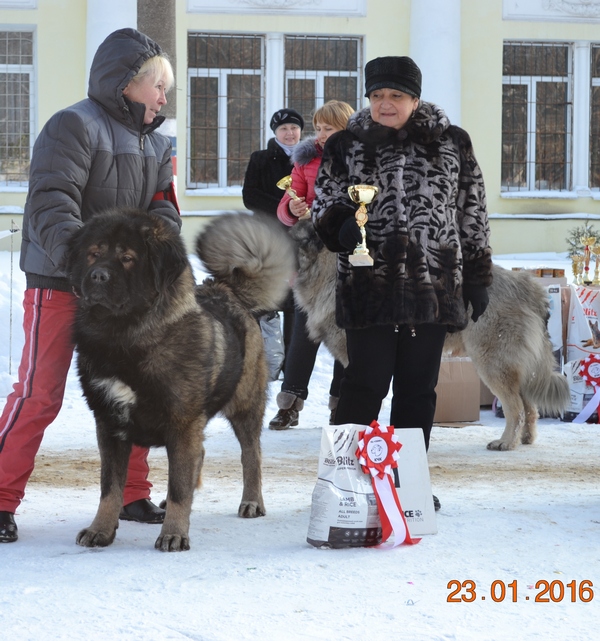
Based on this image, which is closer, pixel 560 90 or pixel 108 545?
pixel 108 545

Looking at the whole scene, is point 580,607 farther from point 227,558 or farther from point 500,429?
point 500,429

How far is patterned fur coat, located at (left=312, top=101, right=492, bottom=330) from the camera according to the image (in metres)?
3.41

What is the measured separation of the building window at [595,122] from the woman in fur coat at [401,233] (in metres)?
11.7

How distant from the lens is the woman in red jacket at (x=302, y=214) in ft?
17.4

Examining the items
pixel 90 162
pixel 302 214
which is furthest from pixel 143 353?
pixel 302 214

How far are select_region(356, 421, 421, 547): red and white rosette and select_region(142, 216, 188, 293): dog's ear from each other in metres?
0.83

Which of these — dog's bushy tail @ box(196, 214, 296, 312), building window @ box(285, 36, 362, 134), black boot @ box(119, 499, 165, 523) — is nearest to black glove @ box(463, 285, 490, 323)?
dog's bushy tail @ box(196, 214, 296, 312)

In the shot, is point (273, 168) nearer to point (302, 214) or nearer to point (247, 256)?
point (302, 214)

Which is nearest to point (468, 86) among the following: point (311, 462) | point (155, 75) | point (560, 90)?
point (560, 90)

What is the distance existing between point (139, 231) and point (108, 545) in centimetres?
108

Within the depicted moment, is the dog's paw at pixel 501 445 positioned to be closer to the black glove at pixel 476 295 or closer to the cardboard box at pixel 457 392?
the cardboard box at pixel 457 392

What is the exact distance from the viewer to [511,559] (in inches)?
120

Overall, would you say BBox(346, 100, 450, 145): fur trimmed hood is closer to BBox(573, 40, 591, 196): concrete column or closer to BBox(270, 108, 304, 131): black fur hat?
BBox(270, 108, 304, 131): black fur hat

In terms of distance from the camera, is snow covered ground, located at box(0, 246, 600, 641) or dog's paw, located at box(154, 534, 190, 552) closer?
snow covered ground, located at box(0, 246, 600, 641)
